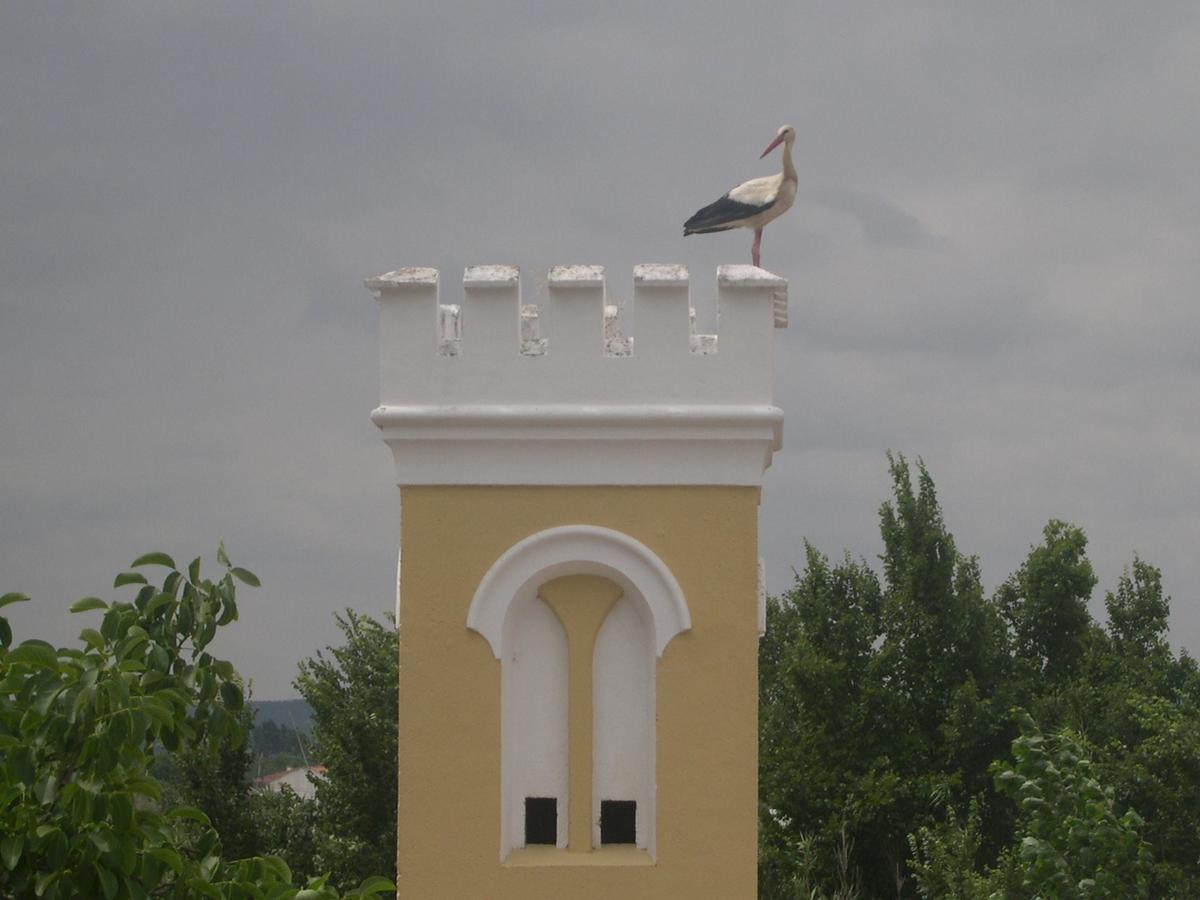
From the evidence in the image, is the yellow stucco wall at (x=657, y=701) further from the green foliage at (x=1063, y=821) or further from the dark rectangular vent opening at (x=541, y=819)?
the green foliage at (x=1063, y=821)

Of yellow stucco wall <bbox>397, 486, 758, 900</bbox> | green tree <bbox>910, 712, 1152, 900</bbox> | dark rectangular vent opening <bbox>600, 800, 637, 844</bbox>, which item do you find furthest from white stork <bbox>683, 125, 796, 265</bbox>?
green tree <bbox>910, 712, 1152, 900</bbox>

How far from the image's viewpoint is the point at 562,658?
8445mm

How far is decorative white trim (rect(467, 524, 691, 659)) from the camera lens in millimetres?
8203

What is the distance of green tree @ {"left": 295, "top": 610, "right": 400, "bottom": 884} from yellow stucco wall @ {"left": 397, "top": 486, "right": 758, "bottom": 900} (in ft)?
63.2

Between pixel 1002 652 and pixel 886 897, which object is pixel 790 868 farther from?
pixel 1002 652

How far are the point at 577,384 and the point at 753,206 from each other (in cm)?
176

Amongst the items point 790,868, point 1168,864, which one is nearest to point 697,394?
point 1168,864

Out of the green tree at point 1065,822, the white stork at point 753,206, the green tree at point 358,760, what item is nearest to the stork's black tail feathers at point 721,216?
the white stork at point 753,206

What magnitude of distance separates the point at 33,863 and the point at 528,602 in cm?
Answer: 277

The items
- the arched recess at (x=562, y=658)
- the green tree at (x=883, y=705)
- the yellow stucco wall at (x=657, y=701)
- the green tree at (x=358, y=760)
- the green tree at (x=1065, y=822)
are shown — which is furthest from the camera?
the green tree at (x=883, y=705)

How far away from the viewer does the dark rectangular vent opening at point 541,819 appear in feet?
27.4

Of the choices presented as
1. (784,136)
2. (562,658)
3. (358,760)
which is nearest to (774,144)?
(784,136)

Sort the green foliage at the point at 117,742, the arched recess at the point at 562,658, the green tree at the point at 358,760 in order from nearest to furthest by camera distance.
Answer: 1. the green foliage at the point at 117,742
2. the arched recess at the point at 562,658
3. the green tree at the point at 358,760

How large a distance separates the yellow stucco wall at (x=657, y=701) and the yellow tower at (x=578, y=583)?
1 cm
